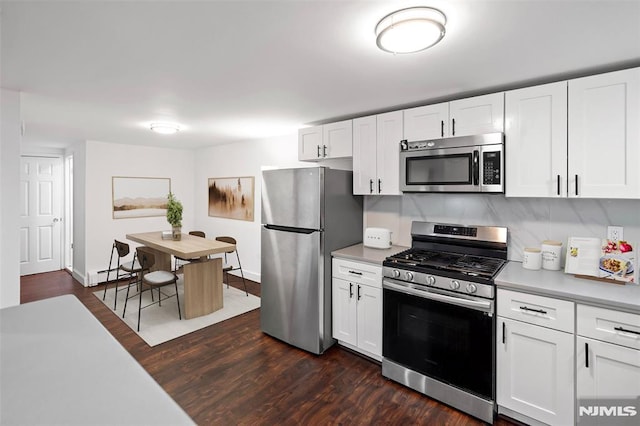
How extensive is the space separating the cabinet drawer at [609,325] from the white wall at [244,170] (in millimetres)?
3120

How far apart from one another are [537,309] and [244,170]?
4284 millimetres

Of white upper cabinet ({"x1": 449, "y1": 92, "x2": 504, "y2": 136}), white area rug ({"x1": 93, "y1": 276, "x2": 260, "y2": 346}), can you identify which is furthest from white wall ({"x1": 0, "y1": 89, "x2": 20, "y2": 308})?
white upper cabinet ({"x1": 449, "y1": 92, "x2": 504, "y2": 136})

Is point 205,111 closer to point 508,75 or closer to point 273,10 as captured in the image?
point 273,10

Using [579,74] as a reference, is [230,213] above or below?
below

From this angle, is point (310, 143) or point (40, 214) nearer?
point (310, 143)

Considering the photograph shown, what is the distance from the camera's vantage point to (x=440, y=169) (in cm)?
255

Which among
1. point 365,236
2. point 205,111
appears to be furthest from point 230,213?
point 365,236

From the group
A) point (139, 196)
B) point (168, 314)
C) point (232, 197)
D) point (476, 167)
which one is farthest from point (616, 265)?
point (139, 196)

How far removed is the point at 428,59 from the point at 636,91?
123 centimetres

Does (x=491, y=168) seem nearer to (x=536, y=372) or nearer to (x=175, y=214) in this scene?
(x=536, y=372)

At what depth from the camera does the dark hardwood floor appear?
2082 mm

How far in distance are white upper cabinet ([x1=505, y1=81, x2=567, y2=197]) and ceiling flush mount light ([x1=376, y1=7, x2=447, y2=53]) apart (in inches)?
44.1

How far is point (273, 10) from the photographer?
140cm

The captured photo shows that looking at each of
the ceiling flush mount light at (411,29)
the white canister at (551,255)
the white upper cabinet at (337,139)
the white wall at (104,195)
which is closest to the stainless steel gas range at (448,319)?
→ the white canister at (551,255)
